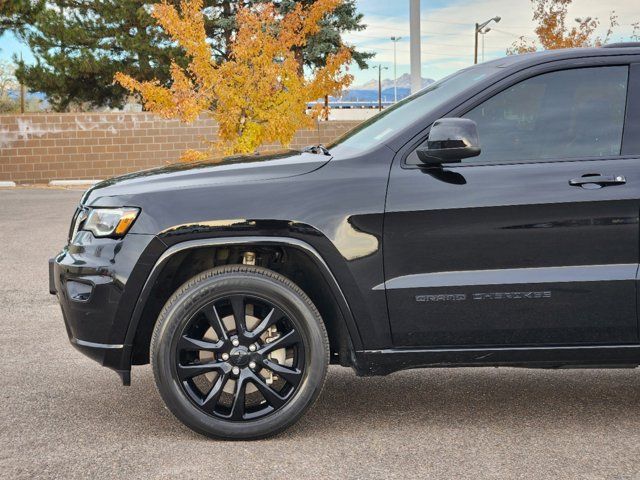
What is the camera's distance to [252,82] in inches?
631

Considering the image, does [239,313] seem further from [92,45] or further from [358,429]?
[92,45]

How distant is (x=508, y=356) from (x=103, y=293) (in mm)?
1947

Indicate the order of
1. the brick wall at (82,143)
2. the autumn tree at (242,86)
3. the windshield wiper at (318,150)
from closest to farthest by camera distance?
the windshield wiper at (318,150) < the autumn tree at (242,86) < the brick wall at (82,143)

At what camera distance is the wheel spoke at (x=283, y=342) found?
433cm

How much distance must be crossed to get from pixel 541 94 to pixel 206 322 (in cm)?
197

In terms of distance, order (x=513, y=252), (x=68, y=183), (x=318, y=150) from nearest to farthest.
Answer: (x=513, y=252) < (x=318, y=150) < (x=68, y=183)

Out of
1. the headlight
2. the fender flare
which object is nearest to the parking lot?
the fender flare

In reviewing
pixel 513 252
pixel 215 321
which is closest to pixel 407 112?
pixel 513 252

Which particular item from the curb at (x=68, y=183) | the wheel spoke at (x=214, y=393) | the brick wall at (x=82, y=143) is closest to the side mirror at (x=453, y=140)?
the wheel spoke at (x=214, y=393)

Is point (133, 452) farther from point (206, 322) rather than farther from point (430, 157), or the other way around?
point (430, 157)

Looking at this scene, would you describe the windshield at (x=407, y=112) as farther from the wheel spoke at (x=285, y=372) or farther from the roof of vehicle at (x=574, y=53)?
the wheel spoke at (x=285, y=372)

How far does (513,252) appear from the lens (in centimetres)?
421

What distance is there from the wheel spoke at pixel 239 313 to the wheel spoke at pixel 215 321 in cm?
7

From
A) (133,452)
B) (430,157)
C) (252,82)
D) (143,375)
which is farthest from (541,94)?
(252,82)
